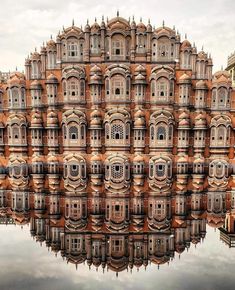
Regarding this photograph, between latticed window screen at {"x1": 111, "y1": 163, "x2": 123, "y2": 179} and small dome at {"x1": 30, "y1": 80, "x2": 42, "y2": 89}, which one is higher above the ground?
small dome at {"x1": 30, "y1": 80, "x2": 42, "y2": 89}

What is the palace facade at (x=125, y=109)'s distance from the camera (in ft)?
84.4

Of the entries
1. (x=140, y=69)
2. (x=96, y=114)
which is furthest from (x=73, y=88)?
(x=140, y=69)

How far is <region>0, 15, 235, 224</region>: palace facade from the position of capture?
25.7 metres

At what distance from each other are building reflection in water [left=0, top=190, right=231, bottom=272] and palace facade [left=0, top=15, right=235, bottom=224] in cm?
427

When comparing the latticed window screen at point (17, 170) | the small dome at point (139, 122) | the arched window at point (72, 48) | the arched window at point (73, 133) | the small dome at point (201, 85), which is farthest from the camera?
the latticed window screen at point (17, 170)

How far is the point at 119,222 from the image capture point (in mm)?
17375

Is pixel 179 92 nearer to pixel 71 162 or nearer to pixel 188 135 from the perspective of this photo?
pixel 188 135

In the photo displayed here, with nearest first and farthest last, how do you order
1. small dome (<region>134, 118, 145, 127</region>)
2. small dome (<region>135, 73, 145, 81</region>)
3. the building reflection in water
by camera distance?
the building reflection in water → small dome (<region>135, 73, 145, 81</region>) → small dome (<region>134, 118, 145, 127</region>)

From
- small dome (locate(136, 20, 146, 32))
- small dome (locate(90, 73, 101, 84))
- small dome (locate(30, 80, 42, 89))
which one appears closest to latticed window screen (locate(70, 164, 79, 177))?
small dome (locate(90, 73, 101, 84))

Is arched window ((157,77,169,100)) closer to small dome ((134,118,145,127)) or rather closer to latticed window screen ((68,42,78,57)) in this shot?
small dome ((134,118,145,127))

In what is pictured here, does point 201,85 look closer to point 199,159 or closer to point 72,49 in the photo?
point 199,159

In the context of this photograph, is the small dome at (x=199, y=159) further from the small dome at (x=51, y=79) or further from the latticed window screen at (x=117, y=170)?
the small dome at (x=51, y=79)

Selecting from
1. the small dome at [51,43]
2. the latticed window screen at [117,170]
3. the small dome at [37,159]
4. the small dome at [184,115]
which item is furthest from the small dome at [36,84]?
the small dome at [184,115]

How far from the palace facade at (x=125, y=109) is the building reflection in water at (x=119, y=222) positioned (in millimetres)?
4271
